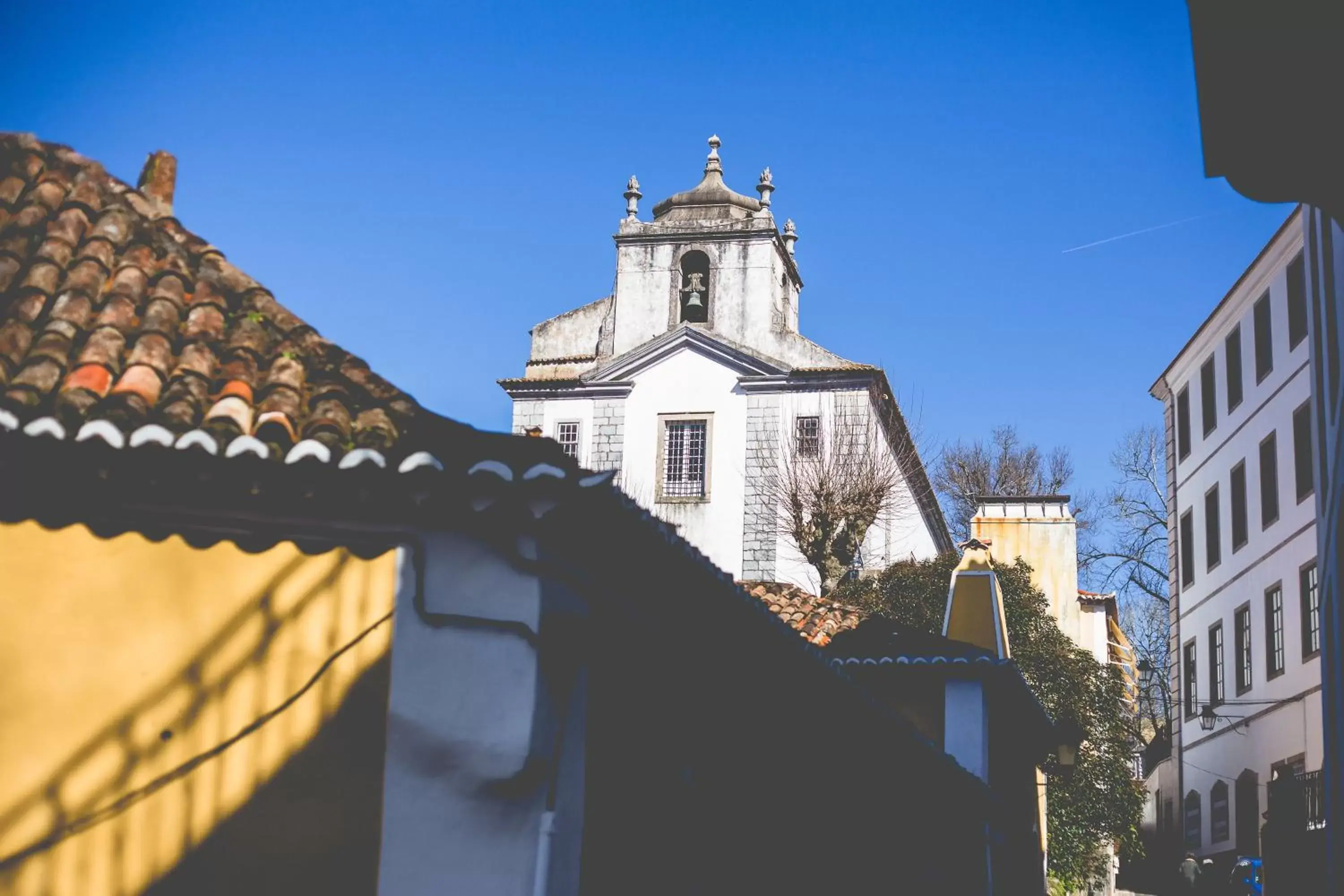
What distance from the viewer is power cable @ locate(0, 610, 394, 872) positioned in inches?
225

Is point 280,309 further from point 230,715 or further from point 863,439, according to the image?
point 863,439

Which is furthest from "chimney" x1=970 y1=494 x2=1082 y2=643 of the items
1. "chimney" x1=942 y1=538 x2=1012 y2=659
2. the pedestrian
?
"chimney" x1=942 y1=538 x2=1012 y2=659

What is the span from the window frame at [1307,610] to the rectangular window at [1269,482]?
181cm

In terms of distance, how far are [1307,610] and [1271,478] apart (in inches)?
126

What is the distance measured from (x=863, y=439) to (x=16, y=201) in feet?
102

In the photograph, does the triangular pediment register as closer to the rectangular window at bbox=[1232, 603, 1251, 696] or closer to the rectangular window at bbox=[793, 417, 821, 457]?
the rectangular window at bbox=[793, 417, 821, 457]

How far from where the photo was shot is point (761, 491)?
3919 centimetres

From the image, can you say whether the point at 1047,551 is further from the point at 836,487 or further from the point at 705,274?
the point at 705,274

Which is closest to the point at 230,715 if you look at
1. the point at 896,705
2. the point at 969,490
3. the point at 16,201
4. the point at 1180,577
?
the point at 16,201

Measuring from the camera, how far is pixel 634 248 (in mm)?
41906

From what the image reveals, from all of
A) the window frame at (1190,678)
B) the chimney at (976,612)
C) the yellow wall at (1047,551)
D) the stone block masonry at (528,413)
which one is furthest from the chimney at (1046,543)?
the stone block masonry at (528,413)

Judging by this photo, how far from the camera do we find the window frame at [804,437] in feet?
125

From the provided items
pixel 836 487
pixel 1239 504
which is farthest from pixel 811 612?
pixel 836 487

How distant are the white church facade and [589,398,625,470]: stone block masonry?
0.04 m
